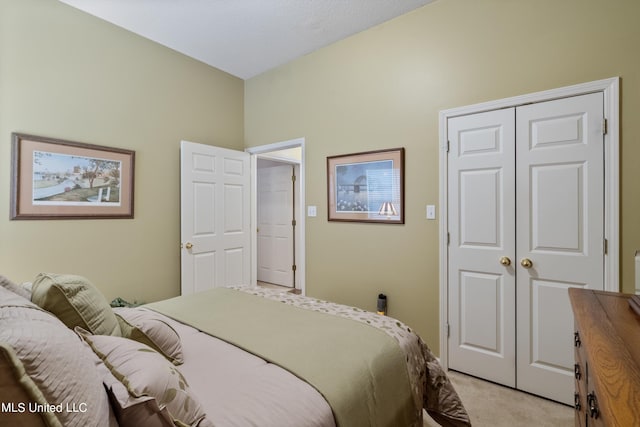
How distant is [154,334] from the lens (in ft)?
3.94

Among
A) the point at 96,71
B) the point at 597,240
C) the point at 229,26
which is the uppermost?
the point at 229,26

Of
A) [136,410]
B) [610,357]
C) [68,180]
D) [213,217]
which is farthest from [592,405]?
[68,180]

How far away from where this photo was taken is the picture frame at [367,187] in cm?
272

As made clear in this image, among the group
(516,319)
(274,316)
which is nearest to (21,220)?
(274,316)

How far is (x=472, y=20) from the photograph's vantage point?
235 cm

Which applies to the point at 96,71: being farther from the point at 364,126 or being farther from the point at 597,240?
the point at 597,240

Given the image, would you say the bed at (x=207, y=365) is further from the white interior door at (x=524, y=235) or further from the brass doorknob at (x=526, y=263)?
the brass doorknob at (x=526, y=263)

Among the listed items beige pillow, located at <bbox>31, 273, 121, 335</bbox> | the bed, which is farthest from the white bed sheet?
beige pillow, located at <bbox>31, 273, 121, 335</bbox>

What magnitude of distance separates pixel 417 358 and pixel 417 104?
199 cm

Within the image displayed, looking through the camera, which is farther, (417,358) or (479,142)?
(479,142)

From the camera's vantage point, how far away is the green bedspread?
3.69 feet

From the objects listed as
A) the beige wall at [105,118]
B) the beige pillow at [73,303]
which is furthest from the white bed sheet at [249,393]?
the beige wall at [105,118]

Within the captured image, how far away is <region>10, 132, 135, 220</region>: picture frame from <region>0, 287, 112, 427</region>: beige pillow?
215 cm

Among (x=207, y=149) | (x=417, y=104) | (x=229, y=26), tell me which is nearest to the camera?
(x=417, y=104)
